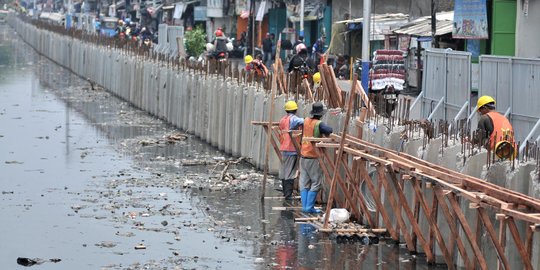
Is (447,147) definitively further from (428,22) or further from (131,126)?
(428,22)

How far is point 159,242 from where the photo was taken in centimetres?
1711

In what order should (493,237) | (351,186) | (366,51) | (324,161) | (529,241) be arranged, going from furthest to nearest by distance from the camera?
(366,51) → (324,161) → (351,186) → (493,237) → (529,241)

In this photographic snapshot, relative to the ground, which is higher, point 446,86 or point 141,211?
point 446,86

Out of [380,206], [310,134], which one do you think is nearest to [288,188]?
[310,134]

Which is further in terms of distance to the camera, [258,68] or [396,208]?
[258,68]

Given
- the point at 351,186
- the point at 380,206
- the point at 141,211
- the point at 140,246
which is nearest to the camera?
the point at 140,246

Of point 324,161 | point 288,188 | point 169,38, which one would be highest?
point 169,38

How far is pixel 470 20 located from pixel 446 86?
14677 mm

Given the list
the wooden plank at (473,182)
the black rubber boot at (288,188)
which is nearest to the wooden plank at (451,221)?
the wooden plank at (473,182)

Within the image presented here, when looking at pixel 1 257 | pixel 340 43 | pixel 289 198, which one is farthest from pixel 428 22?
pixel 1 257

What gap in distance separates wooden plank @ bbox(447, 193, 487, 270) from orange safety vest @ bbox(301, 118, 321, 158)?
545 centimetres

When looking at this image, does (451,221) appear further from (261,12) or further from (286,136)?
(261,12)

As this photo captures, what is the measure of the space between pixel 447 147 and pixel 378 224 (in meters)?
2.18

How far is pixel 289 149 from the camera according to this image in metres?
20.5
